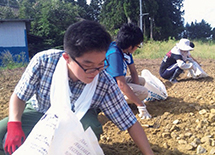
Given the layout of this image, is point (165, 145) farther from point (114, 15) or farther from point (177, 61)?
point (114, 15)

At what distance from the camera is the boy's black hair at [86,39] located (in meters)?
1.20

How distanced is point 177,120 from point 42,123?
1.55 m

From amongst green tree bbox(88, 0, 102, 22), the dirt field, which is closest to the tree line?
green tree bbox(88, 0, 102, 22)

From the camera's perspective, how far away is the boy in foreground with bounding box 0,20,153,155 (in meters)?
1.23

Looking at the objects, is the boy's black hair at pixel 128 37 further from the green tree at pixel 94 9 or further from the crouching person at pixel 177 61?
the green tree at pixel 94 9

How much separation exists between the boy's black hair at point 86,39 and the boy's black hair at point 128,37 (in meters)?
1.02

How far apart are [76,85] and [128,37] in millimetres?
994

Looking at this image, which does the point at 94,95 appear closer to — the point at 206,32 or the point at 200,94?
the point at 200,94

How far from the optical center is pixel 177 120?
226 cm

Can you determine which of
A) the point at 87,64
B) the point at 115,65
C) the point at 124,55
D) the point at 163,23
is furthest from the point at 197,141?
the point at 163,23

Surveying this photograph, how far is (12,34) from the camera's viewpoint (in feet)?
39.4

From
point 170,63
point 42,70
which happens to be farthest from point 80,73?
point 170,63

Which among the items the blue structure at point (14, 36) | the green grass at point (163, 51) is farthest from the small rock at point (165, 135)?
the blue structure at point (14, 36)

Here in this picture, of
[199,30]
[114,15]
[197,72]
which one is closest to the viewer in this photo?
[197,72]
